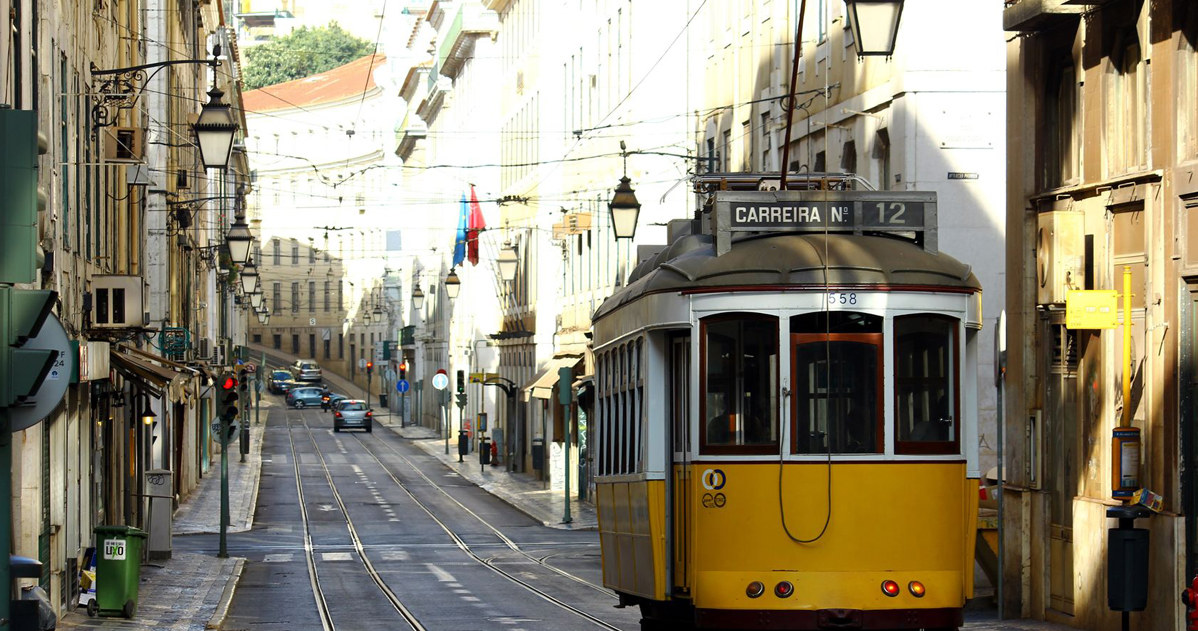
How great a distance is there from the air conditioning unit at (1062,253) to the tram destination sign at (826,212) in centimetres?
615

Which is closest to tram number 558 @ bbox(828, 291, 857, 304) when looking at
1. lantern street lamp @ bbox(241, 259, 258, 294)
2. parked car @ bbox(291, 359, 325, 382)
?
lantern street lamp @ bbox(241, 259, 258, 294)

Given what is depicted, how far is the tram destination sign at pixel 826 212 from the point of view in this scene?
12.8 metres

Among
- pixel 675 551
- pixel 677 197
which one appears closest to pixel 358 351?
pixel 677 197

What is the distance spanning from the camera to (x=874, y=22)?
43.4ft

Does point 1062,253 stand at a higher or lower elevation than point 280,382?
higher

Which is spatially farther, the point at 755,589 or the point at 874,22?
the point at 874,22

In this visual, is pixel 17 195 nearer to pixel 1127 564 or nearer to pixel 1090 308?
pixel 1127 564

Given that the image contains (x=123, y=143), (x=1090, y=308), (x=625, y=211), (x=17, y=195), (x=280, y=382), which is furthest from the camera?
(x=280, y=382)

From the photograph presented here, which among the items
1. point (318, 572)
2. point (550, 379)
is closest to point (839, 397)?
point (318, 572)

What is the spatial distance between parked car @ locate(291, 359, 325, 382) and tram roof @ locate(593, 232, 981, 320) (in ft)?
342

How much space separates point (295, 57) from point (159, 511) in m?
135

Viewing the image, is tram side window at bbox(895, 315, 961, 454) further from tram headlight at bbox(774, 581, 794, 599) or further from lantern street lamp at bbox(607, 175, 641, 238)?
lantern street lamp at bbox(607, 175, 641, 238)

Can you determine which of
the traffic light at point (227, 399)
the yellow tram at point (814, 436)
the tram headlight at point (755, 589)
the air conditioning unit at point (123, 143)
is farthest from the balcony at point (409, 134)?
the tram headlight at point (755, 589)

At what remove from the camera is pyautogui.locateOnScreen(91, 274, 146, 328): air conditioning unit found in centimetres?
2348
